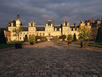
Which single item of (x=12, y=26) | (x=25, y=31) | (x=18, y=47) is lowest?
(x=18, y=47)

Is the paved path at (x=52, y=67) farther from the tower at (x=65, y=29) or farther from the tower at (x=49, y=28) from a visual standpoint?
the tower at (x=65, y=29)

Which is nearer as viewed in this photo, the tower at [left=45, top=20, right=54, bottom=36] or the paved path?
the paved path

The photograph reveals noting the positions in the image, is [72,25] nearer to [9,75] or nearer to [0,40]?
[0,40]

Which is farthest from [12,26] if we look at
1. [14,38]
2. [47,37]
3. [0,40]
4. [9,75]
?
[9,75]

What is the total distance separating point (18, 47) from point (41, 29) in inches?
2147

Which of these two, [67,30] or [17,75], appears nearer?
[17,75]

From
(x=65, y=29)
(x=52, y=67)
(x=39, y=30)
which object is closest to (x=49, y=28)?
(x=39, y=30)

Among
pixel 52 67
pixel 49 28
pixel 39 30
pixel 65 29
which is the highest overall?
pixel 49 28

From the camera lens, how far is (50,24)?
6912cm

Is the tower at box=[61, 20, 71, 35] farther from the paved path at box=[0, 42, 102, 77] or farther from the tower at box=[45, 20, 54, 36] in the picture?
the paved path at box=[0, 42, 102, 77]

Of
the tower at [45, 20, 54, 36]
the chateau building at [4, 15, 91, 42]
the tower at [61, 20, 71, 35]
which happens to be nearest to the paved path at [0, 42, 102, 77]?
the chateau building at [4, 15, 91, 42]

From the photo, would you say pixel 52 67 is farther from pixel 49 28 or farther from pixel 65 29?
pixel 65 29

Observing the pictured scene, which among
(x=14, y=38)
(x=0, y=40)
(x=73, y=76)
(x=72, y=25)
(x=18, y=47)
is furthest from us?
(x=72, y=25)

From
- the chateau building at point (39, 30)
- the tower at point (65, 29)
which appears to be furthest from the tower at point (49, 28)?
the tower at point (65, 29)
